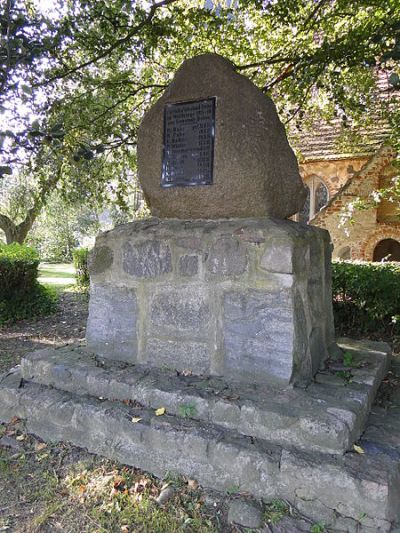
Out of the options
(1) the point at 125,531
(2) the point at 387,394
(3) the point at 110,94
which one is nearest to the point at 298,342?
(2) the point at 387,394

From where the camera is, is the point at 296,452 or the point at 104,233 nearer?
the point at 296,452

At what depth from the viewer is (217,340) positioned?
2604 mm

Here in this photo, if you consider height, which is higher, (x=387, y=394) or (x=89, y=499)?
(x=387, y=394)

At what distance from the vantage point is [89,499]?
6.85 ft

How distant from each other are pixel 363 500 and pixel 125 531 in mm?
1118

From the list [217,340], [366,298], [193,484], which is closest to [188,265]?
[217,340]

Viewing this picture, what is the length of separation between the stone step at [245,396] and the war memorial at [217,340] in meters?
0.01

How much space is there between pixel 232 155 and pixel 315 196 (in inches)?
420

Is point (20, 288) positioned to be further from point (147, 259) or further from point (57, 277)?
point (57, 277)

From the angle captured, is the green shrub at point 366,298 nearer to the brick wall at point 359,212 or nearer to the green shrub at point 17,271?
the brick wall at point 359,212

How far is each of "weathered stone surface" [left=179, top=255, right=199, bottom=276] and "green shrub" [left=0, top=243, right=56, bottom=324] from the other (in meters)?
5.11

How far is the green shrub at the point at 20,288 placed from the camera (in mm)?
6840

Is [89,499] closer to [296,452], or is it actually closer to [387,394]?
[296,452]

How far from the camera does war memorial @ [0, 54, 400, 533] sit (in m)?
2.04
